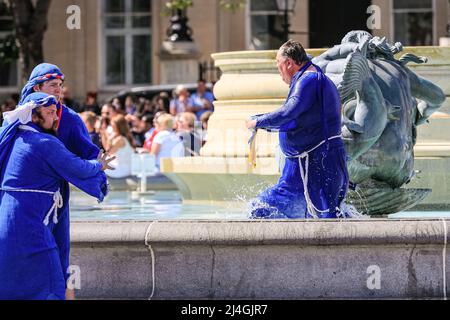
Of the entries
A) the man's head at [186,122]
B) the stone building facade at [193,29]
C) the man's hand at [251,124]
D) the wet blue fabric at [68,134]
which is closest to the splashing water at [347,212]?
the man's hand at [251,124]

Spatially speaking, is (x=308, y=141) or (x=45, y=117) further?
(x=308, y=141)

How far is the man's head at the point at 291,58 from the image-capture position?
9938 millimetres

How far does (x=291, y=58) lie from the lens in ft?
32.7

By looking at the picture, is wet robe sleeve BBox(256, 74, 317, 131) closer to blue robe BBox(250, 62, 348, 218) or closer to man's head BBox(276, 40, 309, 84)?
blue robe BBox(250, 62, 348, 218)

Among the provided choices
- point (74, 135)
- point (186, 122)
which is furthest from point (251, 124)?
point (186, 122)

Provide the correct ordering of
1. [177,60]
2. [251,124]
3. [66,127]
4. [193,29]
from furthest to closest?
1. [193,29]
2. [177,60]
3. [251,124]
4. [66,127]

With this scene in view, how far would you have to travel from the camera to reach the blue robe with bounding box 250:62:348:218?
986cm

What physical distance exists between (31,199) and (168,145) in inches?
371

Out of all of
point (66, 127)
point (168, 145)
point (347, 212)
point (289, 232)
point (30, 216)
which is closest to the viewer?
point (30, 216)

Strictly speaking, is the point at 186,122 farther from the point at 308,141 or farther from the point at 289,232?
the point at 289,232

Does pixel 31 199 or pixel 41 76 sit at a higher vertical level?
pixel 41 76

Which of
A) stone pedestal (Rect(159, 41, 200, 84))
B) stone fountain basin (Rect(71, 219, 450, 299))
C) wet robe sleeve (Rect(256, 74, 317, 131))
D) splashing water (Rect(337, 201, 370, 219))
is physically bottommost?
stone fountain basin (Rect(71, 219, 450, 299))

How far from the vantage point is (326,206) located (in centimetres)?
1001

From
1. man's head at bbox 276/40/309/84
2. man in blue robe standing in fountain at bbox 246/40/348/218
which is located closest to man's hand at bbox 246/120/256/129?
man in blue robe standing in fountain at bbox 246/40/348/218
